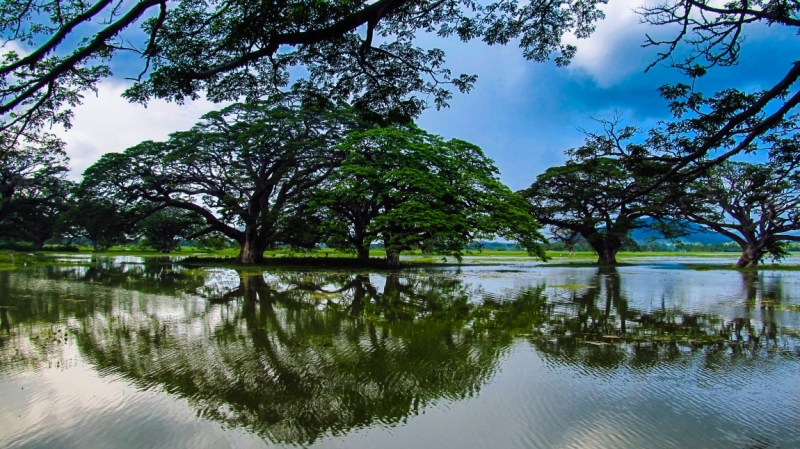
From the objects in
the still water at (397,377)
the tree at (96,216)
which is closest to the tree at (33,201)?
the tree at (96,216)

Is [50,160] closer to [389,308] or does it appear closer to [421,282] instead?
[421,282]

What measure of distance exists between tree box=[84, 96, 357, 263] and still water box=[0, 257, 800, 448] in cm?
1572

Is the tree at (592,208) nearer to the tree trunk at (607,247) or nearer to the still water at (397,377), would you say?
the tree trunk at (607,247)

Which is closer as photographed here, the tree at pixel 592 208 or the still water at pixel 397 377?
the still water at pixel 397 377

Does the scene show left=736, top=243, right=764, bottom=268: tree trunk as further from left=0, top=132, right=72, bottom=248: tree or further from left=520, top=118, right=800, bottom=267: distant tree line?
left=0, top=132, right=72, bottom=248: tree

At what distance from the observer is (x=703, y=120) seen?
21.4ft

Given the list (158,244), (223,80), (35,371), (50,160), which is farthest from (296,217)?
(158,244)

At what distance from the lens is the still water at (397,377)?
338cm

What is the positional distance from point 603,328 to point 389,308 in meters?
4.09

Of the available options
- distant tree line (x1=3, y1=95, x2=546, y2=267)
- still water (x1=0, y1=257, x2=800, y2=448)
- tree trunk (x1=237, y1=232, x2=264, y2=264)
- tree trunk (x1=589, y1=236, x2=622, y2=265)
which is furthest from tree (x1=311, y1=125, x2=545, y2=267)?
still water (x1=0, y1=257, x2=800, y2=448)

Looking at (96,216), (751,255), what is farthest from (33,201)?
(751,255)

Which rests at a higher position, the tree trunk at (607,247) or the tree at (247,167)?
the tree at (247,167)

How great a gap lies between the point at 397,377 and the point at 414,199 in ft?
53.3

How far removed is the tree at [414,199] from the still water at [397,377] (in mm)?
11641
